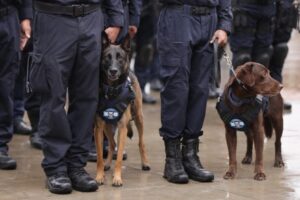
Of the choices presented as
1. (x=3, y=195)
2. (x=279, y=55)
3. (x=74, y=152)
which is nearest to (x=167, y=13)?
(x=74, y=152)

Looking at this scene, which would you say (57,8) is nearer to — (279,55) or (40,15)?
(40,15)

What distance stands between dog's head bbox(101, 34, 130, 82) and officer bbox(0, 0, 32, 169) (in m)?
1.04

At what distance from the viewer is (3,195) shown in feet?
18.2

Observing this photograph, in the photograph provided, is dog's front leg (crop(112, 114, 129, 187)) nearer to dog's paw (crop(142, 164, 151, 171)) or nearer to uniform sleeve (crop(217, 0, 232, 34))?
dog's paw (crop(142, 164, 151, 171))

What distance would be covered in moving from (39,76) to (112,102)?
2.44 ft

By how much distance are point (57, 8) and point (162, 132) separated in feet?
4.99

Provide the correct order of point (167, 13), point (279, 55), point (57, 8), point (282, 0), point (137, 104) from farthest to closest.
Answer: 1. point (279, 55)
2. point (282, 0)
3. point (137, 104)
4. point (167, 13)
5. point (57, 8)

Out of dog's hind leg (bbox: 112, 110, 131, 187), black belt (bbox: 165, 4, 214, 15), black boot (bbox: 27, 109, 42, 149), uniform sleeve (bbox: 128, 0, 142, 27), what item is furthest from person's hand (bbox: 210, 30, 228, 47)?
black boot (bbox: 27, 109, 42, 149)

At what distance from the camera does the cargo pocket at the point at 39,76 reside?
5484 mm

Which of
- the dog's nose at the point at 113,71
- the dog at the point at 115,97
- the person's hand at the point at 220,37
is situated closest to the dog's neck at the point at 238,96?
the person's hand at the point at 220,37

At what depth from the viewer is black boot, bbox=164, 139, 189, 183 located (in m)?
6.05

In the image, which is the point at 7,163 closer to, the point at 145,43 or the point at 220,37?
the point at 220,37

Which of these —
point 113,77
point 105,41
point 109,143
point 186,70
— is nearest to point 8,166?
point 109,143

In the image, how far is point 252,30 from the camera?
8.76 m
